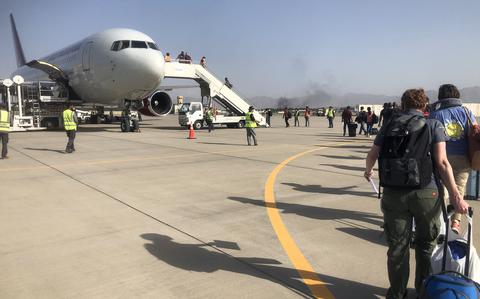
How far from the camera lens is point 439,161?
326 cm

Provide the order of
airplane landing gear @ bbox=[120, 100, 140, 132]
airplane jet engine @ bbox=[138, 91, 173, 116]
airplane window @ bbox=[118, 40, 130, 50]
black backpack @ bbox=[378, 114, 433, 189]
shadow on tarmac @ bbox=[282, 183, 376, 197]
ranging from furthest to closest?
airplane jet engine @ bbox=[138, 91, 173, 116], airplane landing gear @ bbox=[120, 100, 140, 132], airplane window @ bbox=[118, 40, 130, 50], shadow on tarmac @ bbox=[282, 183, 376, 197], black backpack @ bbox=[378, 114, 433, 189]

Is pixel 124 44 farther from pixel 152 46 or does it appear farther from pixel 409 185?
pixel 409 185

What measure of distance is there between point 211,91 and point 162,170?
20.0 metres

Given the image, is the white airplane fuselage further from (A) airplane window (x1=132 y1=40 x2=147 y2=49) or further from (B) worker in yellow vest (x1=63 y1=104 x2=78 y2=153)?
(B) worker in yellow vest (x1=63 y1=104 x2=78 y2=153)

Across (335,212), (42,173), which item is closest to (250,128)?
(42,173)

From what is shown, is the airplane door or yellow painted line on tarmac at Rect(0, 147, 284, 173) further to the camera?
the airplane door

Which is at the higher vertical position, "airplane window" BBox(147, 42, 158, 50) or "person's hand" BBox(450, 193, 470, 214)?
"airplane window" BBox(147, 42, 158, 50)

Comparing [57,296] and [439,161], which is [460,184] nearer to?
[439,161]

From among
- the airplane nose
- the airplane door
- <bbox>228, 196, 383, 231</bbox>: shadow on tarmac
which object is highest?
the airplane door

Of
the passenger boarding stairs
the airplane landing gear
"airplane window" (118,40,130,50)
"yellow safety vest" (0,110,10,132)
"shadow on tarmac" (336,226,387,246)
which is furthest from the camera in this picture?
the passenger boarding stairs

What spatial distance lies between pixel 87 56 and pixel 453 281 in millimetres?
22074

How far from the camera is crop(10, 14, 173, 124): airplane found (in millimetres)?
19891

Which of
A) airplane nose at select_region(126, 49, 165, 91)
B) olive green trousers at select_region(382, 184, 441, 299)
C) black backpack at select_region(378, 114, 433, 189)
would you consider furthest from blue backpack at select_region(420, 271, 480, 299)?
airplane nose at select_region(126, 49, 165, 91)

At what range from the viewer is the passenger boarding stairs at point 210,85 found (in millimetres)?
28675
